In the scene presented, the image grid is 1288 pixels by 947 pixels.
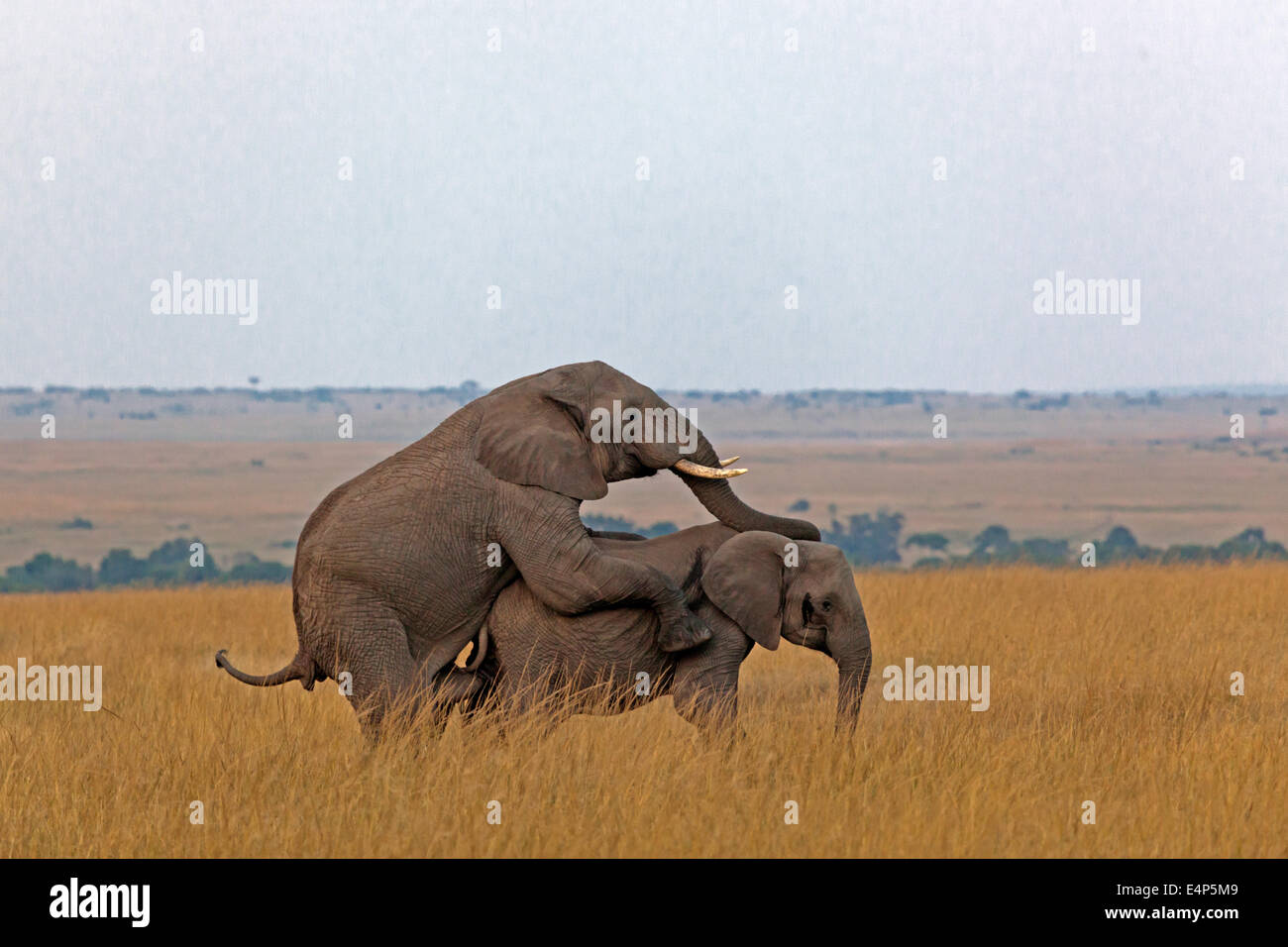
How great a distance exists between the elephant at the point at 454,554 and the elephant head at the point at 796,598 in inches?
12.4

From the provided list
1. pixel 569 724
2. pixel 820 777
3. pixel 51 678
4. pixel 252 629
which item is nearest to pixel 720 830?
pixel 820 777

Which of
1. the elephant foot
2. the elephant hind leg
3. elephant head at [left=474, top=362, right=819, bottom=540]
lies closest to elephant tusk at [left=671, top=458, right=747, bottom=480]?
elephant head at [left=474, top=362, right=819, bottom=540]

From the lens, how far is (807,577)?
9820 mm

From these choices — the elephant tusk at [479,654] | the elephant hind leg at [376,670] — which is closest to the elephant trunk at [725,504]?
the elephant tusk at [479,654]

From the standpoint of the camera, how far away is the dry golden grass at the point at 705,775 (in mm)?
7758

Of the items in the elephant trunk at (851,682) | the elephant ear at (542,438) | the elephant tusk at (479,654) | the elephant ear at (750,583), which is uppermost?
the elephant ear at (542,438)

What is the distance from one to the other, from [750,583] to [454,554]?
178 cm

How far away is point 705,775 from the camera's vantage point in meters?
8.75

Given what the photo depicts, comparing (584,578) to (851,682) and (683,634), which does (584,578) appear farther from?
(851,682)

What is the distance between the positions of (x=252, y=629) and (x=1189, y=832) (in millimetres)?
12137

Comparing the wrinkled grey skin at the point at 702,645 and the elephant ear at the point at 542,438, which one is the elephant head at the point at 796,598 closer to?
the wrinkled grey skin at the point at 702,645

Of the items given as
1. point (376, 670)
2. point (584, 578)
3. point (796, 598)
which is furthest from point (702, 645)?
point (376, 670)

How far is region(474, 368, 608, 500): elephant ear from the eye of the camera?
9.39 metres

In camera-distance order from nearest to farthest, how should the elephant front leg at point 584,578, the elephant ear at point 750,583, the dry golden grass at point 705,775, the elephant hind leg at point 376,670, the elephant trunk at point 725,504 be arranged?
the dry golden grass at point 705,775 < the elephant front leg at point 584,578 < the elephant hind leg at point 376,670 < the elephant ear at point 750,583 < the elephant trunk at point 725,504
